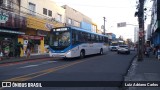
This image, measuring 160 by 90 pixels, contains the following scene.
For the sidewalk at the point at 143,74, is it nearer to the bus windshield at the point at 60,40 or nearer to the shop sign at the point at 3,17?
the bus windshield at the point at 60,40

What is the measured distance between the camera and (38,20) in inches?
1178

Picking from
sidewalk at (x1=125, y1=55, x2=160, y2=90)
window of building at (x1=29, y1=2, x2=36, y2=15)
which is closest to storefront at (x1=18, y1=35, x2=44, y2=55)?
window of building at (x1=29, y1=2, x2=36, y2=15)

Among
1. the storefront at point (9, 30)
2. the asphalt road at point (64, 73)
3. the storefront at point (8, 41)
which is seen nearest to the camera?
the asphalt road at point (64, 73)

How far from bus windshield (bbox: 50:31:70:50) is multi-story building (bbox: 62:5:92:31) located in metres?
20.8

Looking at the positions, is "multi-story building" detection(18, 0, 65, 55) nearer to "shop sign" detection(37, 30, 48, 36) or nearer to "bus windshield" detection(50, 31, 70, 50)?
"shop sign" detection(37, 30, 48, 36)

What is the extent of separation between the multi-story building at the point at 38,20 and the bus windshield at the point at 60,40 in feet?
25.6

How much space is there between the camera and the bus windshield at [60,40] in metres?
20.0

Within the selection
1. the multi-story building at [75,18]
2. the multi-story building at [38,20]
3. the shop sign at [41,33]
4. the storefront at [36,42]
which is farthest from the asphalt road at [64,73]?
the multi-story building at [75,18]

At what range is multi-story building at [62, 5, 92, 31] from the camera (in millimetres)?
42266

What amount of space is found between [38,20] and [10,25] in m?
6.73

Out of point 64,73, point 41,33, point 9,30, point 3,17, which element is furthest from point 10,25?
point 64,73

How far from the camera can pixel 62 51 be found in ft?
65.2

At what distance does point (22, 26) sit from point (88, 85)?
60.8ft

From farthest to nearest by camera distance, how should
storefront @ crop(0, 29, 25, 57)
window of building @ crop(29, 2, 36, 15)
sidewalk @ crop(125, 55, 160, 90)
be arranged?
window of building @ crop(29, 2, 36, 15) → storefront @ crop(0, 29, 25, 57) → sidewalk @ crop(125, 55, 160, 90)
